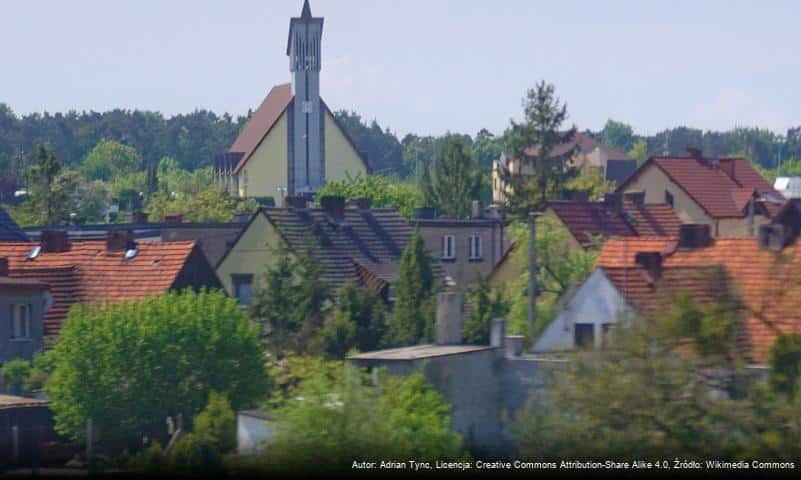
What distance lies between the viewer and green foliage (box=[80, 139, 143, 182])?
309ft

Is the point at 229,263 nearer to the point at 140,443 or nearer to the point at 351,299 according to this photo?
the point at 351,299

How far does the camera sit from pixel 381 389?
13.6 m

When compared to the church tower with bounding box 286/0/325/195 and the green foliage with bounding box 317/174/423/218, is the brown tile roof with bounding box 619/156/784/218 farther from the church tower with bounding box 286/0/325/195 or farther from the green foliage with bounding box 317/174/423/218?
the church tower with bounding box 286/0/325/195

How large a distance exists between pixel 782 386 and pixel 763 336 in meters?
1.40

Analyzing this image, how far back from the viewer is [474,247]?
3866 cm

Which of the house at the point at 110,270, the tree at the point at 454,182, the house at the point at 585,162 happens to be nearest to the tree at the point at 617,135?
the house at the point at 585,162

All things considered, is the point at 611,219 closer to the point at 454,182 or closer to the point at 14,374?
the point at 14,374

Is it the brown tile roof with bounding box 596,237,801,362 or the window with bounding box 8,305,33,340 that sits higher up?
the brown tile roof with bounding box 596,237,801,362

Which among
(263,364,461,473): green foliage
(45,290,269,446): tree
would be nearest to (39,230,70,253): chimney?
(45,290,269,446): tree

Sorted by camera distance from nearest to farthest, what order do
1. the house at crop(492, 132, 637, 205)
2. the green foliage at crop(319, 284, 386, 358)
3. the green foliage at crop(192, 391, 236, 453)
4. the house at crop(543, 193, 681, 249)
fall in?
1. the green foliage at crop(192, 391, 236, 453)
2. the green foliage at crop(319, 284, 386, 358)
3. the house at crop(543, 193, 681, 249)
4. the house at crop(492, 132, 637, 205)

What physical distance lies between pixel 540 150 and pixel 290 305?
27111 millimetres

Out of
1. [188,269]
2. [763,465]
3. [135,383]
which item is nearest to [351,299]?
[188,269]

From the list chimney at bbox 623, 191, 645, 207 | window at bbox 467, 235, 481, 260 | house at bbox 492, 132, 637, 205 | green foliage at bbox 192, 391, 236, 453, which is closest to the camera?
green foliage at bbox 192, 391, 236, 453

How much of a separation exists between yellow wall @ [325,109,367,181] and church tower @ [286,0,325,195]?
23.3 inches
